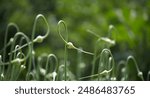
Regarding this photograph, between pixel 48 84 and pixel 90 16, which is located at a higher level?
pixel 90 16

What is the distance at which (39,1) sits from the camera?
3.02 meters

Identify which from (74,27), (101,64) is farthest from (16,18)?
(101,64)

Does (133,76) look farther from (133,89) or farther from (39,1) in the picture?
(39,1)

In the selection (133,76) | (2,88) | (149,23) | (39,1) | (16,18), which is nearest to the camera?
(2,88)

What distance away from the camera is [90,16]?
305 centimetres

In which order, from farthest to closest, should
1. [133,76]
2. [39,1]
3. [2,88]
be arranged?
[39,1] < [133,76] < [2,88]

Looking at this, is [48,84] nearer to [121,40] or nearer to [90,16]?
[121,40]

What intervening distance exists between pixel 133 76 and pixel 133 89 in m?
0.44

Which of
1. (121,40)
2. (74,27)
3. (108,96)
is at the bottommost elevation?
(108,96)

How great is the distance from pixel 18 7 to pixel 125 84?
73.8 inches

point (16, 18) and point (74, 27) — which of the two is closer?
point (16, 18)

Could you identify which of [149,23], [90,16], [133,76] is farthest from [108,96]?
[90,16]

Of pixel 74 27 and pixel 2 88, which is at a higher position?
pixel 74 27

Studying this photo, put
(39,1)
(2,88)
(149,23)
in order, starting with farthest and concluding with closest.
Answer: (39,1) < (149,23) < (2,88)
